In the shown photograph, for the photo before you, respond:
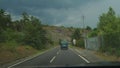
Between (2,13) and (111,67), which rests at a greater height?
(2,13)

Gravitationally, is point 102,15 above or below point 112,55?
above

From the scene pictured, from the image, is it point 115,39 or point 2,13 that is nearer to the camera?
point 115,39

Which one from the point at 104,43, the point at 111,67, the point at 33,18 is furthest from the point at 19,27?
the point at 111,67

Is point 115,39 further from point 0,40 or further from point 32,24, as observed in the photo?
point 32,24

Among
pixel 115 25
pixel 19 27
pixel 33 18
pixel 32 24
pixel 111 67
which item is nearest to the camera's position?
pixel 111 67

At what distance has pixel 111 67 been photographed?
6.71 m

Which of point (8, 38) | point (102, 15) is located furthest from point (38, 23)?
point (8, 38)

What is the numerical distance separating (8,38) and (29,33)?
741 inches

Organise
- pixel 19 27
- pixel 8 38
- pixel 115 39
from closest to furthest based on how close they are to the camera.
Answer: pixel 115 39, pixel 8 38, pixel 19 27

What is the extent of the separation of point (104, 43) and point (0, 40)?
42.9 feet

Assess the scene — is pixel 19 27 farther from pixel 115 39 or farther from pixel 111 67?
pixel 111 67

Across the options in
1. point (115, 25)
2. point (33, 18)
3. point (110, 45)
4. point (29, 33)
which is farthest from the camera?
point (33, 18)

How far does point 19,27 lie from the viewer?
7906 cm

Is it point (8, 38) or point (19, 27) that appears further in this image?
point (19, 27)
